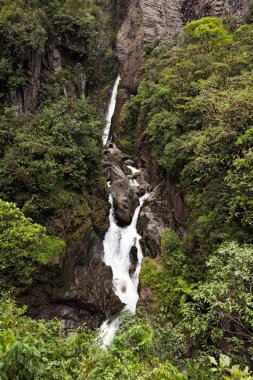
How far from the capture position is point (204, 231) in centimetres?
1348

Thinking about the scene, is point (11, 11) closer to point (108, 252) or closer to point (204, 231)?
point (108, 252)

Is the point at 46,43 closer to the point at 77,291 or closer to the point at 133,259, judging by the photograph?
the point at 133,259

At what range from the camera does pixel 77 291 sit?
50.7 ft

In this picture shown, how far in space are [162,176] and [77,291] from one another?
9.53 metres

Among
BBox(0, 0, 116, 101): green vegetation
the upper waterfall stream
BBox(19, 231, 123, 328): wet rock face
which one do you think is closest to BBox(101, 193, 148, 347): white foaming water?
the upper waterfall stream

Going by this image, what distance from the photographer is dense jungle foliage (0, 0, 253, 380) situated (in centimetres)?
601

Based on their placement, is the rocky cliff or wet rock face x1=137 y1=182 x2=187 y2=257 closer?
wet rock face x1=137 y1=182 x2=187 y2=257

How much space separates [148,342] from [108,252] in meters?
12.7

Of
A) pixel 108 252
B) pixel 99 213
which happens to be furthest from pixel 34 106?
pixel 108 252

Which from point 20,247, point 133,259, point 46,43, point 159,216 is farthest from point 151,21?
point 20,247

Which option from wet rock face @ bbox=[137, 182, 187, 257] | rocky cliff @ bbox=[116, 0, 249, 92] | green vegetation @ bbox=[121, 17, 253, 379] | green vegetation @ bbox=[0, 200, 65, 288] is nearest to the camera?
green vegetation @ bbox=[121, 17, 253, 379]

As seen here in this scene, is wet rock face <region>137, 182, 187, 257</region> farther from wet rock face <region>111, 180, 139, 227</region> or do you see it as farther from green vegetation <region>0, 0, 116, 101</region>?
green vegetation <region>0, 0, 116, 101</region>

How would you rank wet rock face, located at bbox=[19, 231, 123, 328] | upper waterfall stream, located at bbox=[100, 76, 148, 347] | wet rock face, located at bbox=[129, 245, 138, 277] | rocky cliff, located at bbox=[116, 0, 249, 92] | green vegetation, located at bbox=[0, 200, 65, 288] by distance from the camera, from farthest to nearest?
rocky cliff, located at bbox=[116, 0, 249, 92] → wet rock face, located at bbox=[129, 245, 138, 277] → upper waterfall stream, located at bbox=[100, 76, 148, 347] → wet rock face, located at bbox=[19, 231, 123, 328] → green vegetation, located at bbox=[0, 200, 65, 288]

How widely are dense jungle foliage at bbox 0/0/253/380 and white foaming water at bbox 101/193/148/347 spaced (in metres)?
1.75
